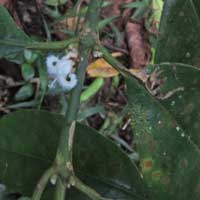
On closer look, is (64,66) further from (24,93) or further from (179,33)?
(24,93)

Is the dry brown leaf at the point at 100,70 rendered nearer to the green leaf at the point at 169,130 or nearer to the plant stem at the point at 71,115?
the plant stem at the point at 71,115

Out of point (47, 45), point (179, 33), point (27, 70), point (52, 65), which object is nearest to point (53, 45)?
point (47, 45)

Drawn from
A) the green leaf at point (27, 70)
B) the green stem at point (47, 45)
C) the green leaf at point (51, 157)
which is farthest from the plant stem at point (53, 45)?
the green leaf at point (27, 70)

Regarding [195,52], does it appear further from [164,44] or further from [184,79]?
[184,79]

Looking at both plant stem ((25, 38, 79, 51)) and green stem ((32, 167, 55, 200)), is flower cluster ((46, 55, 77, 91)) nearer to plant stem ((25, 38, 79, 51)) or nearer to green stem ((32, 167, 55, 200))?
plant stem ((25, 38, 79, 51))

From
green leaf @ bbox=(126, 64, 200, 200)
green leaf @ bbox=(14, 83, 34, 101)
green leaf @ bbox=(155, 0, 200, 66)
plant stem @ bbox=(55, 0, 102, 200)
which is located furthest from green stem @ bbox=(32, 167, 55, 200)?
green leaf @ bbox=(14, 83, 34, 101)
